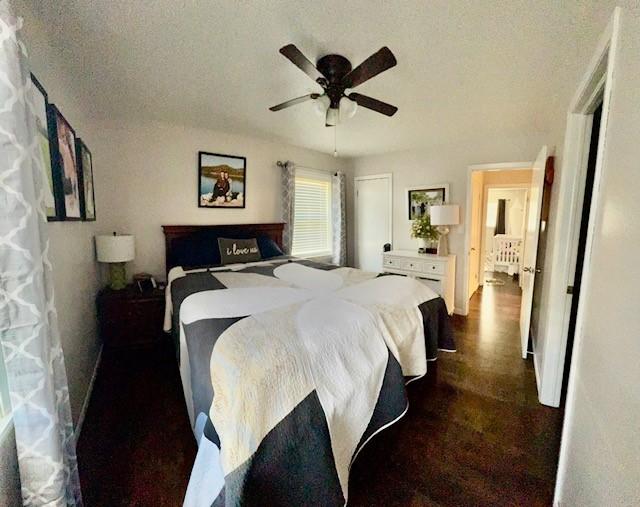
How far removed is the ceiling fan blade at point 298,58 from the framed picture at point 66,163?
137 cm

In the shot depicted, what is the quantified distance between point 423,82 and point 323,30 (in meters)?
1.00

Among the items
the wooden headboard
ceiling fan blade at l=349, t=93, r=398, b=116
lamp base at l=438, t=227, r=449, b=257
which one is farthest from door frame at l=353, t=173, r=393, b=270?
ceiling fan blade at l=349, t=93, r=398, b=116

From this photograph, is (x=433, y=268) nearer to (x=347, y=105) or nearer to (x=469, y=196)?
(x=469, y=196)

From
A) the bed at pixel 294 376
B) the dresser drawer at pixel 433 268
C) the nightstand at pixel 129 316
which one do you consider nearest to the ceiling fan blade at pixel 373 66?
the bed at pixel 294 376

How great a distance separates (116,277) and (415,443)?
2.99 metres

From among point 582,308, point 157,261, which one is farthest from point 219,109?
point 582,308

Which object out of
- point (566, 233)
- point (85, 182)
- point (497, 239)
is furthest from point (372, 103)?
point (497, 239)

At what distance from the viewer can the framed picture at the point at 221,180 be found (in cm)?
344

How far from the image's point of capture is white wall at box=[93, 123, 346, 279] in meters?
2.95

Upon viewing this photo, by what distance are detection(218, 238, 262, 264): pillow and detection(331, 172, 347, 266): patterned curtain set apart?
168cm

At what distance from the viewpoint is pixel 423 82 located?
2.20m

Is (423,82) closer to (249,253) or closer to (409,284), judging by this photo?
(409,284)

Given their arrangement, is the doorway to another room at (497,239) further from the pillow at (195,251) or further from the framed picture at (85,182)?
the framed picture at (85,182)

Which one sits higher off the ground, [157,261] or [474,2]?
[474,2]
